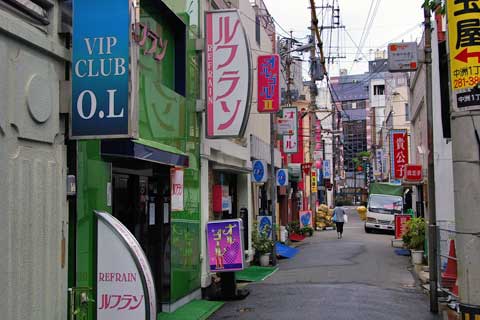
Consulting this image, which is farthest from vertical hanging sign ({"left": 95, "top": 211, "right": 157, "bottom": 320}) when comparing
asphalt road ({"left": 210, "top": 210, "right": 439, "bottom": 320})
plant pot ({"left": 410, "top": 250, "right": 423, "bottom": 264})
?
plant pot ({"left": 410, "top": 250, "right": 423, "bottom": 264})

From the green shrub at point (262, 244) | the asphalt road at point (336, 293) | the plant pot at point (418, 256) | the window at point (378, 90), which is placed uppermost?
the window at point (378, 90)

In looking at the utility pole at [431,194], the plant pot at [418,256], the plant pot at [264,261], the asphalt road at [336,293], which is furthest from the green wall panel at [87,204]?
the plant pot at [418,256]

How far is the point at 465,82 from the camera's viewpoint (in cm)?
509

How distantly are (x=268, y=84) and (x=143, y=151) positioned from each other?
10651 mm

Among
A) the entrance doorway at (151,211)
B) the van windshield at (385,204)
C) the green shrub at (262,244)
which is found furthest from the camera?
the van windshield at (385,204)

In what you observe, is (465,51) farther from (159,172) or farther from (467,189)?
(159,172)

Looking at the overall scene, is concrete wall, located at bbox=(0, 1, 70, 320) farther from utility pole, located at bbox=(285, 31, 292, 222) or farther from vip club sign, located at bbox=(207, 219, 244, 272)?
utility pole, located at bbox=(285, 31, 292, 222)

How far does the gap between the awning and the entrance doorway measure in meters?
0.40

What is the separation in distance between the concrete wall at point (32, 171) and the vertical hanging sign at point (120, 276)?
0.52 metres

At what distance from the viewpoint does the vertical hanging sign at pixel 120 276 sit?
577 centimetres

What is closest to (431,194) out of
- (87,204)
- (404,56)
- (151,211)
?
(404,56)

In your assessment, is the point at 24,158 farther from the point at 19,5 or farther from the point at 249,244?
the point at 249,244

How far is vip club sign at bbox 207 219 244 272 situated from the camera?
38.8 ft

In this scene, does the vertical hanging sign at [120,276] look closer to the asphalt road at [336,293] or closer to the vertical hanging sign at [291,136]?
the asphalt road at [336,293]
